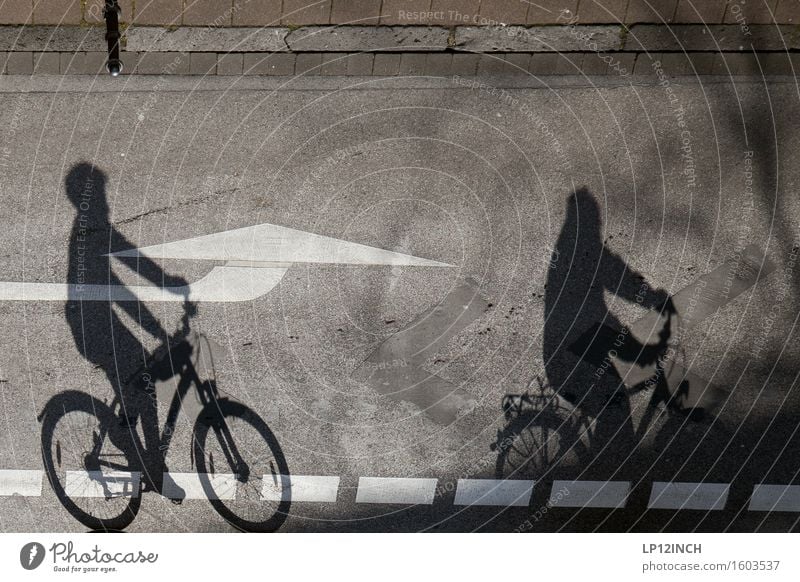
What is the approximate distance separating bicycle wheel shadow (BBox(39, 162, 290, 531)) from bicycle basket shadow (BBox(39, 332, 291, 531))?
1 cm

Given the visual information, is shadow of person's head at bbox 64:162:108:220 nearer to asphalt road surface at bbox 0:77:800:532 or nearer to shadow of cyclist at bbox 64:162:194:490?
shadow of cyclist at bbox 64:162:194:490

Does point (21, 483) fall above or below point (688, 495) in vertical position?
below

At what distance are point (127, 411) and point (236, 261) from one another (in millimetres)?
2566

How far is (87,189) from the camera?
36.0 feet

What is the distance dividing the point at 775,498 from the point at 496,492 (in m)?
3.89

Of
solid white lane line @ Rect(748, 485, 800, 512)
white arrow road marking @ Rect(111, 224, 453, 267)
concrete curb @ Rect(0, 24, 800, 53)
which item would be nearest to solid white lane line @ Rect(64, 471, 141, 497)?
white arrow road marking @ Rect(111, 224, 453, 267)

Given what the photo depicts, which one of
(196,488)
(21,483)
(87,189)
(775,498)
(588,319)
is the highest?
(87,189)

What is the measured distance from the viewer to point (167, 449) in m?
11.0

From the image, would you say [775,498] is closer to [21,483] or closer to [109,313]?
[109,313]

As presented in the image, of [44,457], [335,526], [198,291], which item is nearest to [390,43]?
[198,291]

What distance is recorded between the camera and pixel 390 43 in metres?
11.0

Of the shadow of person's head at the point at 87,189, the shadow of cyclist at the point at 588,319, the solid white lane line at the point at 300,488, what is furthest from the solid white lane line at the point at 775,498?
the shadow of person's head at the point at 87,189

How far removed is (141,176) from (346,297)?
3.29 meters

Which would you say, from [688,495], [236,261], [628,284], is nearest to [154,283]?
[236,261]
